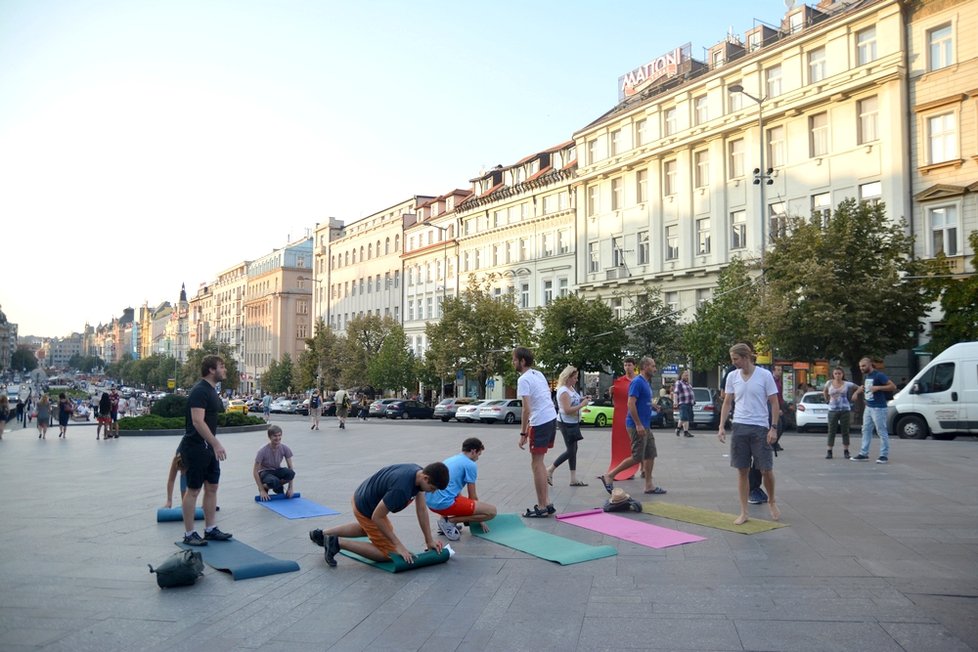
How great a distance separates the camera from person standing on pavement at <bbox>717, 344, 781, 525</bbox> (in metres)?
8.84

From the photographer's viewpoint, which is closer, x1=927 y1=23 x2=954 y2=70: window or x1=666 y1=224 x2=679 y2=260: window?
x1=927 y1=23 x2=954 y2=70: window

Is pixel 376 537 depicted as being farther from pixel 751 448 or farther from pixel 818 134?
pixel 818 134

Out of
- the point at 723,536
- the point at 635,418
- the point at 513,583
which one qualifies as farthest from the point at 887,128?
the point at 513,583

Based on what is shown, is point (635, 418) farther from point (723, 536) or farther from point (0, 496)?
point (0, 496)

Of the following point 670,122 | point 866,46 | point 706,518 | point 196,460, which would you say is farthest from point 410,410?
point 196,460

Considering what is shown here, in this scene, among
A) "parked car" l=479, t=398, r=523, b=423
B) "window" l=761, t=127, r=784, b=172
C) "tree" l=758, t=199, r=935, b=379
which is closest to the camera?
"tree" l=758, t=199, r=935, b=379

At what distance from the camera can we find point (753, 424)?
892 cm

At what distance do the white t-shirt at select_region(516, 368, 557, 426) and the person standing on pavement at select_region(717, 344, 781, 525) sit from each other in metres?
2.15

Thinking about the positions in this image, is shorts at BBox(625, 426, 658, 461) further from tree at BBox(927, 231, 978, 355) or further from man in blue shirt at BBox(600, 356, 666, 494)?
tree at BBox(927, 231, 978, 355)

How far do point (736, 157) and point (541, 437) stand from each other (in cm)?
3844

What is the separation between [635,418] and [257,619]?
6.46 meters

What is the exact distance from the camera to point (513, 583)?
6.52 meters

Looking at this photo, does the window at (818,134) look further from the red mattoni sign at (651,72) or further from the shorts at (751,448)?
the shorts at (751,448)

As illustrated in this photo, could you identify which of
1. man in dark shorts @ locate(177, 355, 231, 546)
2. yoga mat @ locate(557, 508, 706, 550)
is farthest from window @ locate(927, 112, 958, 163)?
man in dark shorts @ locate(177, 355, 231, 546)
